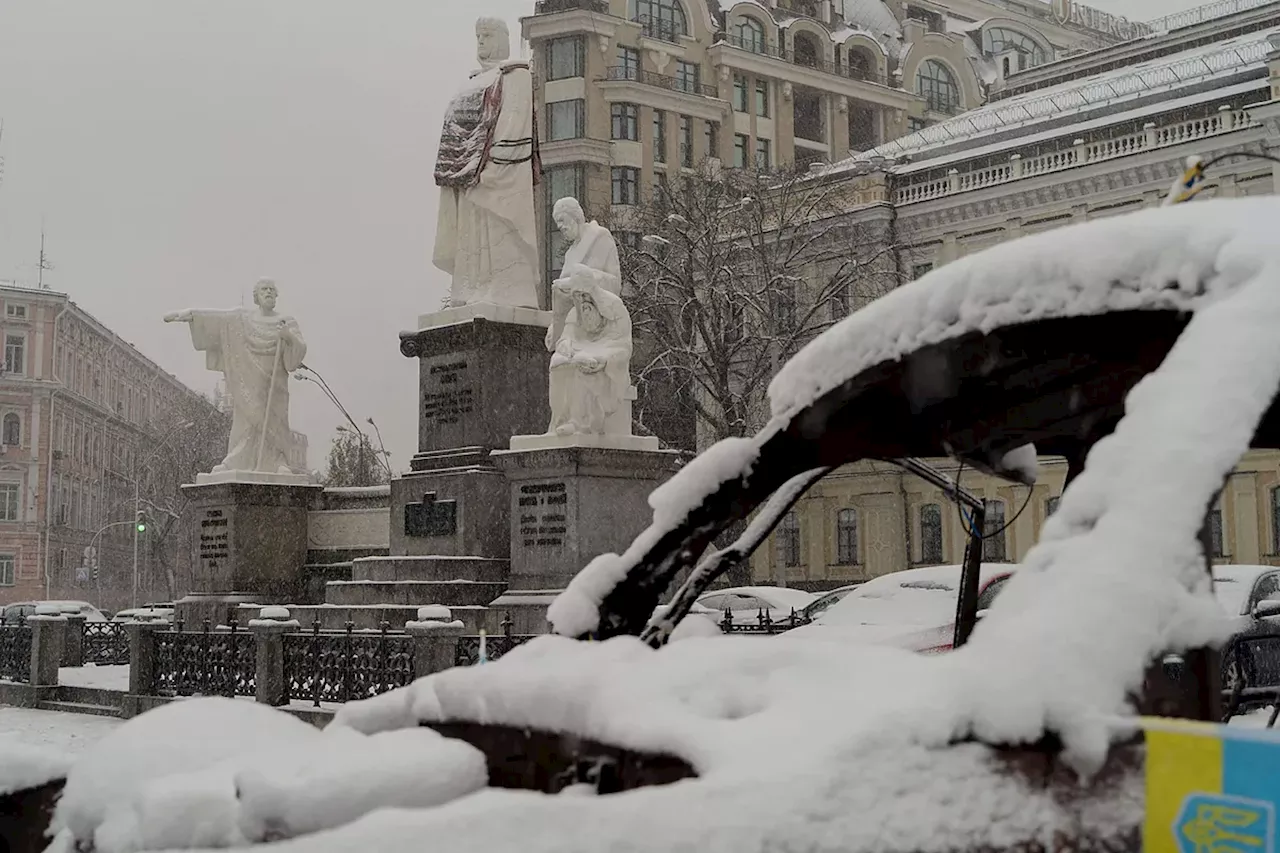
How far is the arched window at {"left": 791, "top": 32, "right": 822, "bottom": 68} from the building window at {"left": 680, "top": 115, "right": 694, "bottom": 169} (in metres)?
9.39

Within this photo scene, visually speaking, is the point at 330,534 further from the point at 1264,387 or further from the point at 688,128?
the point at 688,128

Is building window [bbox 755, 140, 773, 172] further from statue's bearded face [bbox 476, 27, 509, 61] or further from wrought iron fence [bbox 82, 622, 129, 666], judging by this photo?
wrought iron fence [bbox 82, 622, 129, 666]

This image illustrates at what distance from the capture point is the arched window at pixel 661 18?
59.2 m

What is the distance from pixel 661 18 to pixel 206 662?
4795 centimetres

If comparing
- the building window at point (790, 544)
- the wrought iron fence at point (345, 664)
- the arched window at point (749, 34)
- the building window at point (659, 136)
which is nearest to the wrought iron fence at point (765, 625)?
the wrought iron fence at point (345, 664)

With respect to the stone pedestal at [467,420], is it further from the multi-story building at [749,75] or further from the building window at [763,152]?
the building window at [763,152]

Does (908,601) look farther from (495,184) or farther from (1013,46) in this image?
(1013,46)

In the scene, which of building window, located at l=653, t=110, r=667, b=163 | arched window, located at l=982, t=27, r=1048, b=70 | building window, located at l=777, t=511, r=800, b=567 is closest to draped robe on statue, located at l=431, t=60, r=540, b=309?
building window, located at l=777, t=511, r=800, b=567

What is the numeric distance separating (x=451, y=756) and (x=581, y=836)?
548mm

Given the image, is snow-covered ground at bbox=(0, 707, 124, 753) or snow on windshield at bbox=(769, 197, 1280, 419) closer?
snow on windshield at bbox=(769, 197, 1280, 419)

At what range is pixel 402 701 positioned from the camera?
3.26 m

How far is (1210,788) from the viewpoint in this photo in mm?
2006

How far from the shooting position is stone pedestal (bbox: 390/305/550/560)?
1798 centimetres

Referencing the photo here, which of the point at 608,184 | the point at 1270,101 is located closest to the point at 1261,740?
the point at 1270,101
